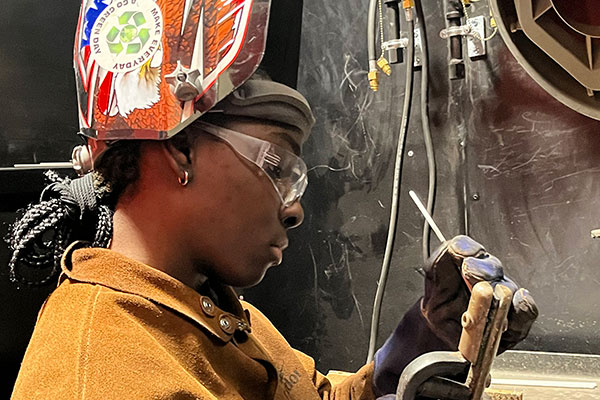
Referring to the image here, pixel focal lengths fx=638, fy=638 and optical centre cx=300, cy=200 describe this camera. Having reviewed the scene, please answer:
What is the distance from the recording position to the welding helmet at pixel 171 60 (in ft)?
2.90

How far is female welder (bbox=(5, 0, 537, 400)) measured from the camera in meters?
0.86

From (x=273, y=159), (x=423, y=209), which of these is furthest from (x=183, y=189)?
(x=423, y=209)

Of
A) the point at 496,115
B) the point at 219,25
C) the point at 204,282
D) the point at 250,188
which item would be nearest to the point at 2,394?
the point at 204,282

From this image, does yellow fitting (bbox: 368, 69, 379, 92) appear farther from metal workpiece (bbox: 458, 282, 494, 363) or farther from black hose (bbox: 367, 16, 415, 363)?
metal workpiece (bbox: 458, 282, 494, 363)

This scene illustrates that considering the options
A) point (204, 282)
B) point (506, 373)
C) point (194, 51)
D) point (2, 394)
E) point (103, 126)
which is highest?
point (194, 51)

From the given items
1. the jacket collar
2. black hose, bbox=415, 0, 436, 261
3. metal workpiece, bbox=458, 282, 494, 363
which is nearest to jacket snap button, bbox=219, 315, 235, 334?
the jacket collar

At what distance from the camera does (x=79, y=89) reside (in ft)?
3.29

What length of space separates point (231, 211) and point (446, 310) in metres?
0.44

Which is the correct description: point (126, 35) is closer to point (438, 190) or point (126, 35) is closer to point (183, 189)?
point (183, 189)

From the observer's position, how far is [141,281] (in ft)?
2.85

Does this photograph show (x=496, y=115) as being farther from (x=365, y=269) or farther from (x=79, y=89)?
(x=79, y=89)

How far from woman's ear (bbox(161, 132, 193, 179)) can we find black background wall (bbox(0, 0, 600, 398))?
26.5 inches

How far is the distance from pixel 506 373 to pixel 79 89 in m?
1.15

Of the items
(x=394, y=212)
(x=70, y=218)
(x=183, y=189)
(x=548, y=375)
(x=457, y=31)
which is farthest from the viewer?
(x=394, y=212)
